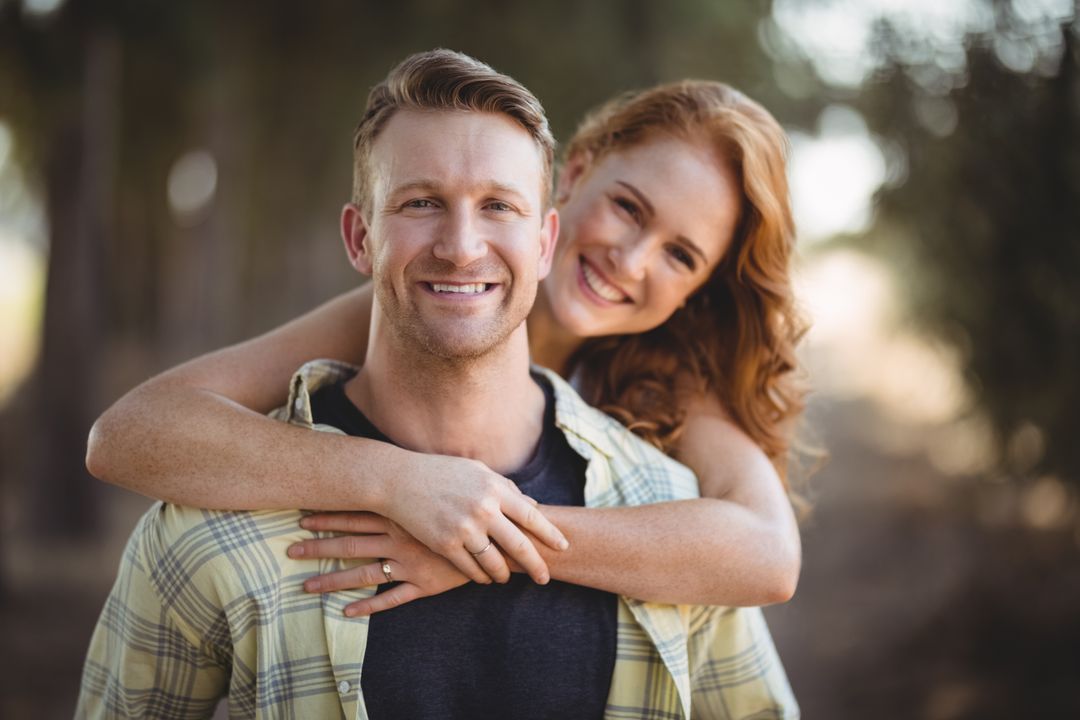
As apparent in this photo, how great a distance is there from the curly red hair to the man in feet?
2.15

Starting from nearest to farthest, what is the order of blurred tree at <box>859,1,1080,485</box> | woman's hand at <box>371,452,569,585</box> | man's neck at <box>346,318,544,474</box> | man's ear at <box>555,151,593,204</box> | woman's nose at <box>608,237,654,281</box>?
woman's hand at <box>371,452,569,585</box>
man's neck at <box>346,318,544,474</box>
woman's nose at <box>608,237,654,281</box>
man's ear at <box>555,151,593,204</box>
blurred tree at <box>859,1,1080,485</box>

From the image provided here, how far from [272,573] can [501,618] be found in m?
0.53

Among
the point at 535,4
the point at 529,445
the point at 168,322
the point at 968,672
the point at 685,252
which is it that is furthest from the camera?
the point at 168,322

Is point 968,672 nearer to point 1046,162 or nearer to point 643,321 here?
point 1046,162

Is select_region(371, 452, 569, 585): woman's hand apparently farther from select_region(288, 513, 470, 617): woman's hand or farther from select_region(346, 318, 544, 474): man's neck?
select_region(346, 318, 544, 474): man's neck

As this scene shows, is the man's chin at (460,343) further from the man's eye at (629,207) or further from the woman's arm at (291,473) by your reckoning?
the man's eye at (629,207)

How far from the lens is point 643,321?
2.92 m

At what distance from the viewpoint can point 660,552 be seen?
2242 millimetres

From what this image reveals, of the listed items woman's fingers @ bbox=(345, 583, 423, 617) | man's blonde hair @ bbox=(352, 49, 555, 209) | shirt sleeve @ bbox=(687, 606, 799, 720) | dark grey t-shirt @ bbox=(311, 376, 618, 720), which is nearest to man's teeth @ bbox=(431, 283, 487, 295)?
man's blonde hair @ bbox=(352, 49, 555, 209)

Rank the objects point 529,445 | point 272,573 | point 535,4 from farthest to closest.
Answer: point 535,4 < point 529,445 < point 272,573

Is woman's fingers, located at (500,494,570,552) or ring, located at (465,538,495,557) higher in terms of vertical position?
woman's fingers, located at (500,494,570,552)

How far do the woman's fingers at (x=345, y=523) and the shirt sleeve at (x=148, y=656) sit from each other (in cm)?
35

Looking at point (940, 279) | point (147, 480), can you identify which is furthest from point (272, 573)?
point (940, 279)

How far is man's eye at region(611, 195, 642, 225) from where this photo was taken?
2859 millimetres
